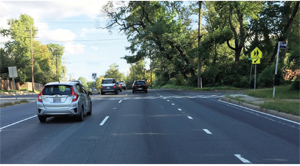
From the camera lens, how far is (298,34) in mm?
30125

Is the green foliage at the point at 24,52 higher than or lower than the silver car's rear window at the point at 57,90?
higher

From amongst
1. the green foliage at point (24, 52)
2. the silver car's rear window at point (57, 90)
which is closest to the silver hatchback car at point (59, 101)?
the silver car's rear window at point (57, 90)

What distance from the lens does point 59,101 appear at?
10.5 meters

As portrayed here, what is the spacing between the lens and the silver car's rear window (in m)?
10.6

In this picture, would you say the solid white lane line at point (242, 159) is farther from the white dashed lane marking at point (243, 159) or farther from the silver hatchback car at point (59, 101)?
the silver hatchback car at point (59, 101)

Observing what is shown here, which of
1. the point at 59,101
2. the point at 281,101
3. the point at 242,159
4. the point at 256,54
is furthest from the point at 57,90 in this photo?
the point at 256,54

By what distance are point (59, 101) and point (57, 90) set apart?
515 mm

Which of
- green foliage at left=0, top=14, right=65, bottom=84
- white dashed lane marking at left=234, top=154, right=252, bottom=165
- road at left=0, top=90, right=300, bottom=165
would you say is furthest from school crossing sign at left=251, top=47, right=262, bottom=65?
green foliage at left=0, top=14, right=65, bottom=84

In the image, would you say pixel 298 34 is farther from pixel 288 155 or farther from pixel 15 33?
pixel 15 33

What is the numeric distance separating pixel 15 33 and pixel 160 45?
142ft

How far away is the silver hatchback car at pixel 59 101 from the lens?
1043cm

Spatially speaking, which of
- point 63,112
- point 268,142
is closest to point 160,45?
point 63,112

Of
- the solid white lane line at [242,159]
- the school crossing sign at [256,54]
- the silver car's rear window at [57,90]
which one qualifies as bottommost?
the solid white lane line at [242,159]

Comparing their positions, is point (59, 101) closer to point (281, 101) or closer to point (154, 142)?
point (154, 142)
